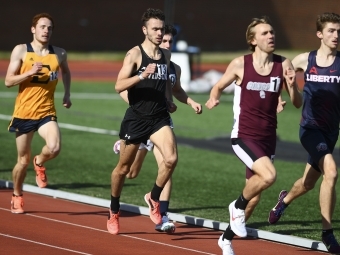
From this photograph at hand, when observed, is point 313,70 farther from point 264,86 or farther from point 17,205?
point 17,205

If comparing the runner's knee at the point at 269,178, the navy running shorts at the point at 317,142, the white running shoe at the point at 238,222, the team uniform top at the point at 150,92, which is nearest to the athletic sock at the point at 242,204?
the white running shoe at the point at 238,222

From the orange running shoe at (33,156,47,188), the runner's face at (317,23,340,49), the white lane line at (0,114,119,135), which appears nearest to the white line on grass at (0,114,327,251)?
the orange running shoe at (33,156,47,188)

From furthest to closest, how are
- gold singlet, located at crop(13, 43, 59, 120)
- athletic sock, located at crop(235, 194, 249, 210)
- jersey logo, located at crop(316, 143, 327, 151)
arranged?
1. gold singlet, located at crop(13, 43, 59, 120)
2. jersey logo, located at crop(316, 143, 327, 151)
3. athletic sock, located at crop(235, 194, 249, 210)

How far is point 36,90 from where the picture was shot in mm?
10375

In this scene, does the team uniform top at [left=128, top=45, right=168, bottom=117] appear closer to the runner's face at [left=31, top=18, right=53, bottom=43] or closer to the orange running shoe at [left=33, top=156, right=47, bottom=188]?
the runner's face at [left=31, top=18, right=53, bottom=43]

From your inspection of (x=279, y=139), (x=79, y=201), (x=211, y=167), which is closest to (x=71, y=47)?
(x=279, y=139)

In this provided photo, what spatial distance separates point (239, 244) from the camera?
910cm

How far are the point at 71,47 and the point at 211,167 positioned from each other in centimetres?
3342

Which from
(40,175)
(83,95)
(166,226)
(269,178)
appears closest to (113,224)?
(166,226)

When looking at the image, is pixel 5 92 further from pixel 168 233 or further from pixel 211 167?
pixel 168 233

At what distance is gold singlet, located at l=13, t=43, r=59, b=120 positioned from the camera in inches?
407

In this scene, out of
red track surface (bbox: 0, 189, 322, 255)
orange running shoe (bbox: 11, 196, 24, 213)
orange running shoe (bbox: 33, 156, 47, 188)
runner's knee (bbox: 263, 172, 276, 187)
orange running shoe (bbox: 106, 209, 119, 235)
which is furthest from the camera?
orange running shoe (bbox: 33, 156, 47, 188)

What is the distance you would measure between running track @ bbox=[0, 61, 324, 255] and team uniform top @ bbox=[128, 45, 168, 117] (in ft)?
4.58

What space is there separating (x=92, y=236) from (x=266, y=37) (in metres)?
2.86
